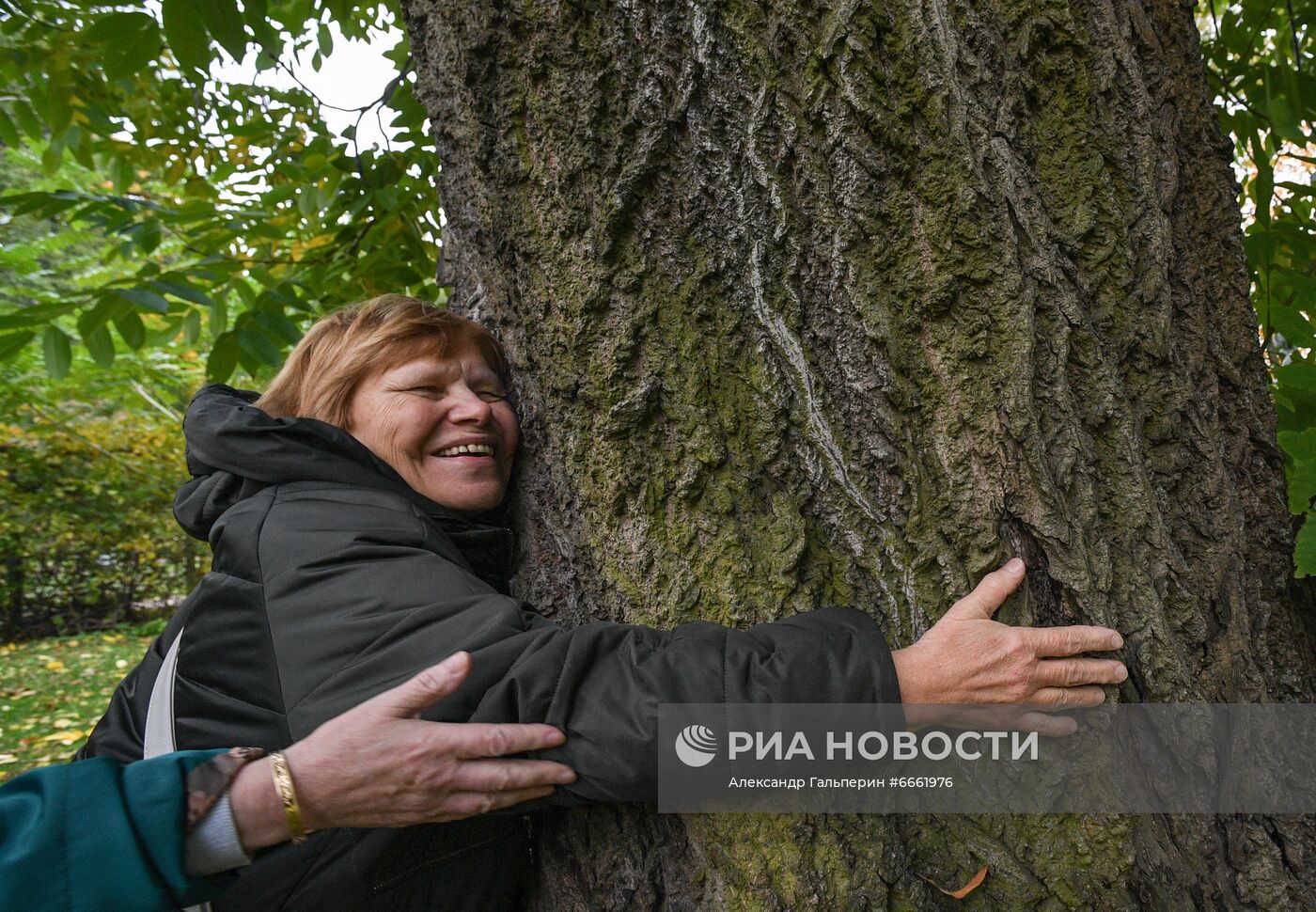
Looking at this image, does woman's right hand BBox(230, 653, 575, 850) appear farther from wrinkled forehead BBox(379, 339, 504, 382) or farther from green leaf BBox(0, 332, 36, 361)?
green leaf BBox(0, 332, 36, 361)

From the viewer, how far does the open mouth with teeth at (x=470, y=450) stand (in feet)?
6.30

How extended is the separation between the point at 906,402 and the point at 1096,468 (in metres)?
0.36

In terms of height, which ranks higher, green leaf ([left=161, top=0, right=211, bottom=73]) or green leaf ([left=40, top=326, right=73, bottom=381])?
green leaf ([left=161, top=0, right=211, bottom=73])

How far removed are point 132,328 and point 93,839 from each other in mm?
2279

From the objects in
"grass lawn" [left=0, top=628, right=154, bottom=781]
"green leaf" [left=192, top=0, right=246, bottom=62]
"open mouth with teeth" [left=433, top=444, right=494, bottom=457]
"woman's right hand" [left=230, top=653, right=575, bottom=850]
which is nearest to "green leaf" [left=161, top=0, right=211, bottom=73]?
"green leaf" [left=192, top=0, right=246, bottom=62]

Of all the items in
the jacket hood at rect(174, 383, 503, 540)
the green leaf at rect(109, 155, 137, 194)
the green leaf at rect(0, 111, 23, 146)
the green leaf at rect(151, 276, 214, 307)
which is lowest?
the jacket hood at rect(174, 383, 503, 540)

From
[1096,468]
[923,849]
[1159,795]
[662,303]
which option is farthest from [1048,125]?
[923,849]

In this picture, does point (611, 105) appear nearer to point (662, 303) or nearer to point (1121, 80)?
point (662, 303)

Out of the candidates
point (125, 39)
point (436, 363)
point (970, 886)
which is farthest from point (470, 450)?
point (125, 39)

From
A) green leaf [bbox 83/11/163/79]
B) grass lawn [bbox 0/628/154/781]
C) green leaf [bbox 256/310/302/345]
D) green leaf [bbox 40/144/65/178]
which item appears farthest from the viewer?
grass lawn [bbox 0/628/154/781]

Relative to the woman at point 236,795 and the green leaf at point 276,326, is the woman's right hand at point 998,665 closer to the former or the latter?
the woman at point 236,795

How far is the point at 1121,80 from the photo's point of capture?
5.15 feet

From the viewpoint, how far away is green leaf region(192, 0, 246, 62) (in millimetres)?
2121

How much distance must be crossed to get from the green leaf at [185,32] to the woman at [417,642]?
0.90 metres
